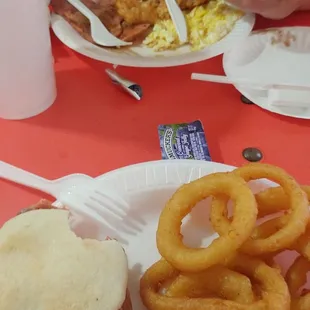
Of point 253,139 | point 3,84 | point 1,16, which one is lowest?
point 253,139

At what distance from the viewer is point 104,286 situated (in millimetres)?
678

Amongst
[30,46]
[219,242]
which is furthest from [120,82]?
[219,242]

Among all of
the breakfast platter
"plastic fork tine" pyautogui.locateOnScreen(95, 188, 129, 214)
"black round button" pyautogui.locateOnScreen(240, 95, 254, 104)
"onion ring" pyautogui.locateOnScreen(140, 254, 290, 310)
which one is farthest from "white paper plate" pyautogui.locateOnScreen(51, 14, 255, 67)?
"onion ring" pyautogui.locateOnScreen(140, 254, 290, 310)

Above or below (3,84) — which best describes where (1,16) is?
above

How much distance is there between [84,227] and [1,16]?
0.34 m

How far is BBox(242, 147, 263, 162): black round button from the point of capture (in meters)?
0.97

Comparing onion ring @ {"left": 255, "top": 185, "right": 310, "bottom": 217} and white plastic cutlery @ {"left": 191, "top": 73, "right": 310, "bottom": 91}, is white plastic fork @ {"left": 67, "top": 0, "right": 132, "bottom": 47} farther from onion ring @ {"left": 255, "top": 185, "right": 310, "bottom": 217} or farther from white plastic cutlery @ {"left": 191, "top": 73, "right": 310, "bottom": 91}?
onion ring @ {"left": 255, "top": 185, "right": 310, "bottom": 217}

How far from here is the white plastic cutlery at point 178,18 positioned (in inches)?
46.4

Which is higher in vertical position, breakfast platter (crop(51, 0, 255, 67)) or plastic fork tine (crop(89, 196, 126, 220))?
breakfast platter (crop(51, 0, 255, 67))

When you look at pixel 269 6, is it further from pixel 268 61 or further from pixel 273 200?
pixel 273 200

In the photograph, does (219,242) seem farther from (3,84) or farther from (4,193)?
(3,84)

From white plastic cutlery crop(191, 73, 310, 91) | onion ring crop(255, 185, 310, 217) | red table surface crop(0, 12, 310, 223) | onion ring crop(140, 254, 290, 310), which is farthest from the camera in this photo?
white plastic cutlery crop(191, 73, 310, 91)

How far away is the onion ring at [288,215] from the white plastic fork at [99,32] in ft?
1.45

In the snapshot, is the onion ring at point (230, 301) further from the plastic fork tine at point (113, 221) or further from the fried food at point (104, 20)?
the fried food at point (104, 20)
